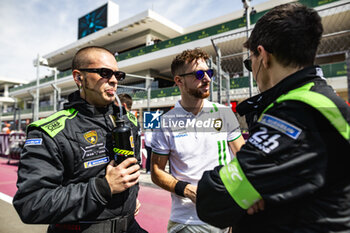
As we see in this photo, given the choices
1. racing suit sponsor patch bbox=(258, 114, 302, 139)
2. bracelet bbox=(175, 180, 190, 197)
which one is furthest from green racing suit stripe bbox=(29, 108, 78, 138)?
racing suit sponsor patch bbox=(258, 114, 302, 139)

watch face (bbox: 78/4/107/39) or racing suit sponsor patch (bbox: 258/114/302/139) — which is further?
watch face (bbox: 78/4/107/39)

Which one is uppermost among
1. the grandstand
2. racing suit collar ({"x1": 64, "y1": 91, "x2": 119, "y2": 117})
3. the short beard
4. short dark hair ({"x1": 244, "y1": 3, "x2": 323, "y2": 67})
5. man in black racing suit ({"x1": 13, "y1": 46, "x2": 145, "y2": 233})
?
the grandstand

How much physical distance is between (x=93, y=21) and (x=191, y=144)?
31.7m

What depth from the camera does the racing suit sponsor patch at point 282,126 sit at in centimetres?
75

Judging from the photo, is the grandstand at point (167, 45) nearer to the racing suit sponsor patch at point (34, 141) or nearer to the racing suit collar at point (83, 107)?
the racing suit collar at point (83, 107)

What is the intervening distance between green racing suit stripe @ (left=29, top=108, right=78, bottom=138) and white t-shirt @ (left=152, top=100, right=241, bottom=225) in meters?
0.71

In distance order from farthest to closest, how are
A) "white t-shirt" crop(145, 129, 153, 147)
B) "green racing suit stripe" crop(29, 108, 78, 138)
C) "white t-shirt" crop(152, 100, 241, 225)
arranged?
"white t-shirt" crop(145, 129, 153, 147) < "white t-shirt" crop(152, 100, 241, 225) < "green racing suit stripe" crop(29, 108, 78, 138)

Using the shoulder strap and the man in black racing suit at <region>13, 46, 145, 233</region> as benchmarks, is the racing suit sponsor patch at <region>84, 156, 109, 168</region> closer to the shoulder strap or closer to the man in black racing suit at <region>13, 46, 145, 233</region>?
the man in black racing suit at <region>13, 46, 145, 233</region>

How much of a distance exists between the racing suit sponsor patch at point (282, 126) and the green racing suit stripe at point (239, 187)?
0.20m

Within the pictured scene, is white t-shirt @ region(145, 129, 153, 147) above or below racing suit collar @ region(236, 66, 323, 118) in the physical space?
below

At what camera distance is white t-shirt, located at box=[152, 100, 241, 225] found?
1.71m

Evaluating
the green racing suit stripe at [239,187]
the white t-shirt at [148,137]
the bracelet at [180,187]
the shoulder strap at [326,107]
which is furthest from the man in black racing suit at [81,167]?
the white t-shirt at [148,137]

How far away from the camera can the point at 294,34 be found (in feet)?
2.99

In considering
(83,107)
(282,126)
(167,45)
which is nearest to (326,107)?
(282,126)
